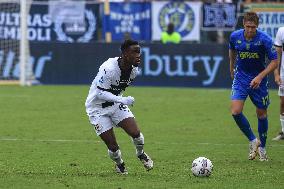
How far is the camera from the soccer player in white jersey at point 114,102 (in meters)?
12.1

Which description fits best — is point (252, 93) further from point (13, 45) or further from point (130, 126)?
point (13, 45)

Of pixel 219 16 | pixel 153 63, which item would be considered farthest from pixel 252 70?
pixel 219 16

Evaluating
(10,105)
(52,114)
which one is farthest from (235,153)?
(10,105)

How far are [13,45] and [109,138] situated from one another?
1801 cm

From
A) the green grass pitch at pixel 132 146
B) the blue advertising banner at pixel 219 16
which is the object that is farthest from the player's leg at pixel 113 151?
the blue advertising banner at pixel 219 16

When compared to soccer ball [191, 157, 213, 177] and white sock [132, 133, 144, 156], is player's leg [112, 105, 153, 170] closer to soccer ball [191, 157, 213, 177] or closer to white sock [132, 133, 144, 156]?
white sock [132, 133, 144, 156]

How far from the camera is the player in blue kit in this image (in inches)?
554

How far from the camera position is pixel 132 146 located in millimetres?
16297

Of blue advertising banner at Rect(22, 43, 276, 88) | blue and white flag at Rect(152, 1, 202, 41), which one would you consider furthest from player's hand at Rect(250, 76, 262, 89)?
blue and white flag at Rect(152, 1, 202, 41)

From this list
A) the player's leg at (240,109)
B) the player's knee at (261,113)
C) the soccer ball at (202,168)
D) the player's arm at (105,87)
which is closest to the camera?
the soccer ball at (202,168)

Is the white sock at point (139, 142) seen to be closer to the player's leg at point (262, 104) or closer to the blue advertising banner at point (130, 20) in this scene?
the player's leg at point (262, 104)

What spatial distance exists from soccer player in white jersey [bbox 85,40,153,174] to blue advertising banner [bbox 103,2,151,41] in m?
19.3

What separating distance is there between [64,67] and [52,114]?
28.0 feet

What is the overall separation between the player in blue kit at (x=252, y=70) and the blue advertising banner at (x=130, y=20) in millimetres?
17152
